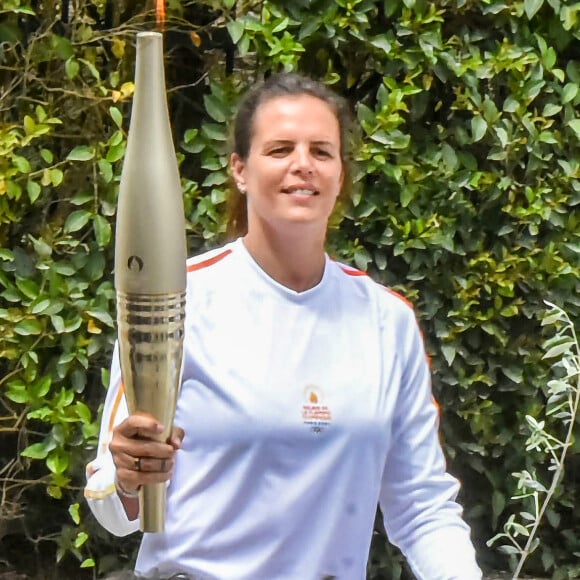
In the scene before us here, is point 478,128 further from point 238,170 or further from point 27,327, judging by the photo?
point 27,327

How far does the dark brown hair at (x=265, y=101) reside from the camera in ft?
3.51

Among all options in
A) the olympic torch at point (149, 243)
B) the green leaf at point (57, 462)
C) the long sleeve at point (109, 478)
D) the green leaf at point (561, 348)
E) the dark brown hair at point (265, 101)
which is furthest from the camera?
the green leaf at point (57, 462)

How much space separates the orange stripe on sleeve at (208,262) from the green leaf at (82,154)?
1.45 feet

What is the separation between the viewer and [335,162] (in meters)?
1.05

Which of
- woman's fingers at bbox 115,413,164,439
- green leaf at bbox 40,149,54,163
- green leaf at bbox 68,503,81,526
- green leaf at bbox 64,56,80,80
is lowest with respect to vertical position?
green leaf at bbox 68,503,81,526

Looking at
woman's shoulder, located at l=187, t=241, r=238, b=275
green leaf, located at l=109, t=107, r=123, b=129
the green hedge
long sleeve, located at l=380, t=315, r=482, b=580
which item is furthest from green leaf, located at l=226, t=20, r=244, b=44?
long sleeve, located at l=380, t=315, r=482, b=580

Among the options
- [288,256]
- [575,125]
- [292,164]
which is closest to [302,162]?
[292,164]

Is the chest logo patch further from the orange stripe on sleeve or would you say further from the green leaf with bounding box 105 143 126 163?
the green leaf with bounding box 105 143 126 163

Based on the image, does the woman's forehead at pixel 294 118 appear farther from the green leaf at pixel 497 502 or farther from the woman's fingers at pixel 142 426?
the green leaf at pixel 497 502

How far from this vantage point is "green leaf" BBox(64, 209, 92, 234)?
1.46 metres

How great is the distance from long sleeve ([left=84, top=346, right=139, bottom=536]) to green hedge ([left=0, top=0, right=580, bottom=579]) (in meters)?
0.47

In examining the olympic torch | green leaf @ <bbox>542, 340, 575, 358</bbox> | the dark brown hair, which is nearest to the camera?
the olympic torch

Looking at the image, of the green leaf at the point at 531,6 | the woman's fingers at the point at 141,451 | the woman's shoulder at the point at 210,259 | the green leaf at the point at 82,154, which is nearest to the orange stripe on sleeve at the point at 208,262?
the woman's shoulder at the point at 210,259

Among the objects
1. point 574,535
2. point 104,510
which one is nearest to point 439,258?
point 574,535
